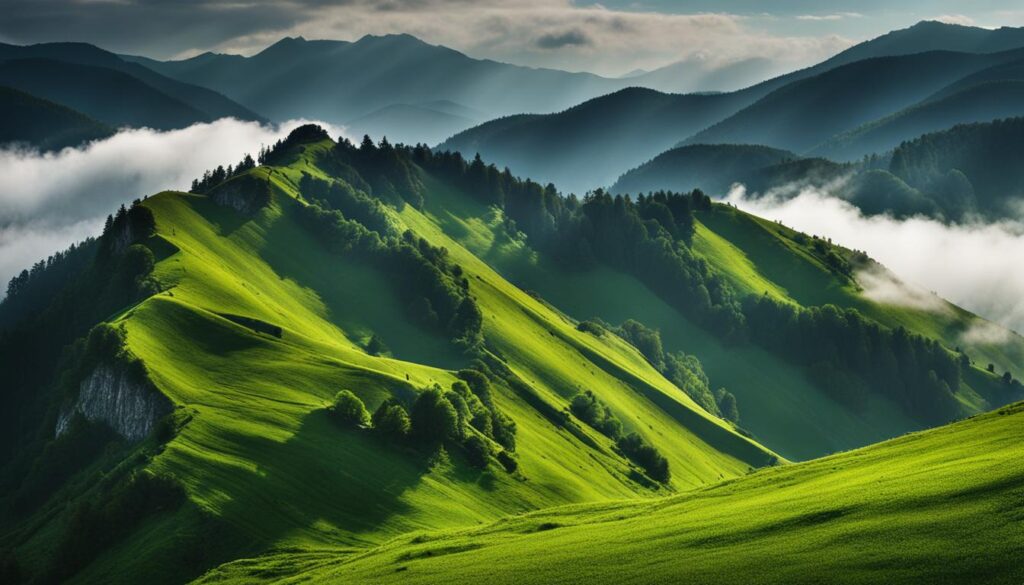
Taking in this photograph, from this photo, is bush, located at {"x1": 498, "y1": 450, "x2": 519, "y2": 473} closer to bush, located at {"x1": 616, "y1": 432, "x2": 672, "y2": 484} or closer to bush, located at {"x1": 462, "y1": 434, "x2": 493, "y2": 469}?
bush, located at {"x1": 462, "y1": 434, "x2": 493, "y2": 469}

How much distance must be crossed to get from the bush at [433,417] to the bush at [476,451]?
9.71 feet

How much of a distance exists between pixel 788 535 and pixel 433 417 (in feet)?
263

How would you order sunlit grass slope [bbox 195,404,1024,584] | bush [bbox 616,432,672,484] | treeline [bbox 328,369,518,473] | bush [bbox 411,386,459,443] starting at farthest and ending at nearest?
bush [bbox 616,432,672,484] → bush [bbox 411,386,459,443] → treeline [bbox 328,369,518,473] → sunlit grass slope [bbox 195,404,1024,584]

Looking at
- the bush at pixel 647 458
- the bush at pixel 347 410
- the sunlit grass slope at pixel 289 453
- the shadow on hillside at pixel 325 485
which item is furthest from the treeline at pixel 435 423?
the bush at pixel 647 458

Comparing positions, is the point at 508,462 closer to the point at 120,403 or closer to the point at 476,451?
the point at 476,451

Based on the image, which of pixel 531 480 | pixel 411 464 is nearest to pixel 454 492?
pixel 411 464

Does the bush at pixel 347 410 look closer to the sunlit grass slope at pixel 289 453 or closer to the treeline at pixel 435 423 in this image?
the treeline at pixel 435 423

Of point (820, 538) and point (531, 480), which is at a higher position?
point (820, 538)

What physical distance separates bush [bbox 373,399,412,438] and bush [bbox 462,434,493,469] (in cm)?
1027

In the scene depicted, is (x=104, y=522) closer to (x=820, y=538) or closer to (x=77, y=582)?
(x=77, y=582)

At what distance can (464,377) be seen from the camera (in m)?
184

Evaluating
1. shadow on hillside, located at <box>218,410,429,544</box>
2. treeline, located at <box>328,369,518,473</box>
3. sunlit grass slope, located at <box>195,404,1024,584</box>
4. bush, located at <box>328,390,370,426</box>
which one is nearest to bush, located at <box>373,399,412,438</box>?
A: treeline, located at <box>328,369,518,473</box>

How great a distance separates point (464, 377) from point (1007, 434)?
11458 cm

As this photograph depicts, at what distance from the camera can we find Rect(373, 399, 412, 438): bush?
139125 mm
